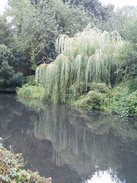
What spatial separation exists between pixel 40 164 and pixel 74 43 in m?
9.03

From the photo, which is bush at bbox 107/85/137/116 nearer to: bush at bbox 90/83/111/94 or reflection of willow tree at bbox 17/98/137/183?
bush at bbox 90/83/111/94

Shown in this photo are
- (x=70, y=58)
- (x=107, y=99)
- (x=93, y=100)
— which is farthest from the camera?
(x=70, y=58)

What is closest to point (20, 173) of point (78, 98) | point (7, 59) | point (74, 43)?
point (78, 98)

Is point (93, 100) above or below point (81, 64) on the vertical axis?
below

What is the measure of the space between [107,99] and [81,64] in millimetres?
2137

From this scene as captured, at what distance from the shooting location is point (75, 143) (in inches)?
255

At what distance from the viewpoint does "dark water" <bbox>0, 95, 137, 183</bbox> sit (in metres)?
4.60

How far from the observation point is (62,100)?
12797 mm

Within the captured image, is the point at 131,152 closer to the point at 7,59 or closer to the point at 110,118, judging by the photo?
the point at 110,118

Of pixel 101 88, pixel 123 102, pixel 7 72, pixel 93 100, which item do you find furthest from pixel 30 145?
pixel 7 72

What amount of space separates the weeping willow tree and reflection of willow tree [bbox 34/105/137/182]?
231cm

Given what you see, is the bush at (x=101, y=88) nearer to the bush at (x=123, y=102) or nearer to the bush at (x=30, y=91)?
the bush at (x=123, y=102)

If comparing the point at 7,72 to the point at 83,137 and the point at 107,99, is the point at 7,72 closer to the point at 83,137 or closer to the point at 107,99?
the point at 107,99

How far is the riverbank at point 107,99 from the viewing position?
33.6 feet
